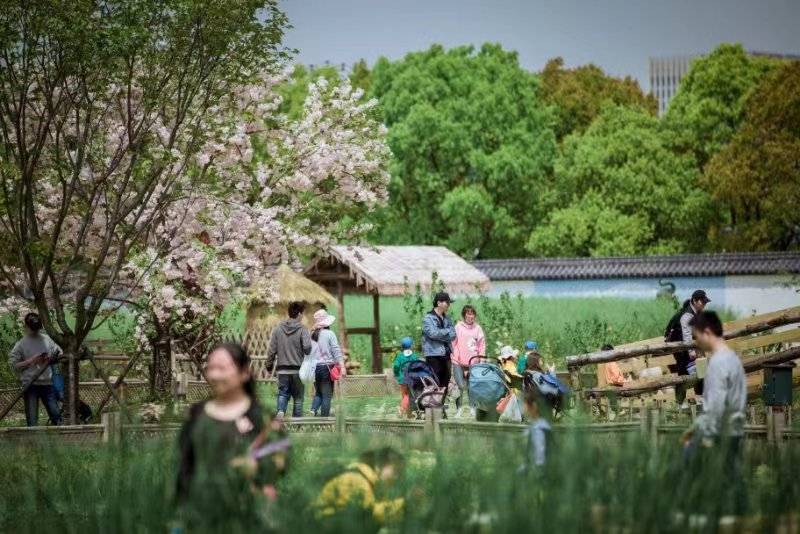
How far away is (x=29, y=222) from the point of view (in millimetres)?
20328

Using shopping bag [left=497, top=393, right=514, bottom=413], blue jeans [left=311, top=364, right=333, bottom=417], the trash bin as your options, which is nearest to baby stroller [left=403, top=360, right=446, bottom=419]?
blue jeans [left=311, top=364, right=333, bottom=417]

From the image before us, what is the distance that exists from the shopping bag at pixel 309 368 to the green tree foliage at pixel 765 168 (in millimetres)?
31957

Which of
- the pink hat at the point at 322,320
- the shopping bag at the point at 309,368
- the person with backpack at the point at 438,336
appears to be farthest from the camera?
the pink hat at the point at 322,320

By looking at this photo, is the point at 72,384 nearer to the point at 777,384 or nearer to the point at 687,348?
the point at 687,348

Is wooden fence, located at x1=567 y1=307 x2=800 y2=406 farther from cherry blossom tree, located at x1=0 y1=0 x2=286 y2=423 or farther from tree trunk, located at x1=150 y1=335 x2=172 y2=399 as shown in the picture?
tree trunk, located at x1=150 y1=335 x2=172 y2=399

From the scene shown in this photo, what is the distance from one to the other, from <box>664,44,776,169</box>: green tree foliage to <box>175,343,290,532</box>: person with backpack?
48.4 metres

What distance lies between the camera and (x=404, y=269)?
3578 centimetres

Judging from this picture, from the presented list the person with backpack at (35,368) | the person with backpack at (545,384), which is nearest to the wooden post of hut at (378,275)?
the person with backpack at (35,368)

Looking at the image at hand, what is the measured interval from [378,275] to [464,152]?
72.0 feet

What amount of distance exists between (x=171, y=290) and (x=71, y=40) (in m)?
5.29

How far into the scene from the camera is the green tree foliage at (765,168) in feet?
163

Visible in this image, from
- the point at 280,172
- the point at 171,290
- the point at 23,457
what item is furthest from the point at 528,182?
the point at 23,457

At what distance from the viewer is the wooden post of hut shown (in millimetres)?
33031

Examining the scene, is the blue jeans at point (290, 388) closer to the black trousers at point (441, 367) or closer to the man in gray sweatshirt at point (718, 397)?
the black trousers at point (441, 367)
